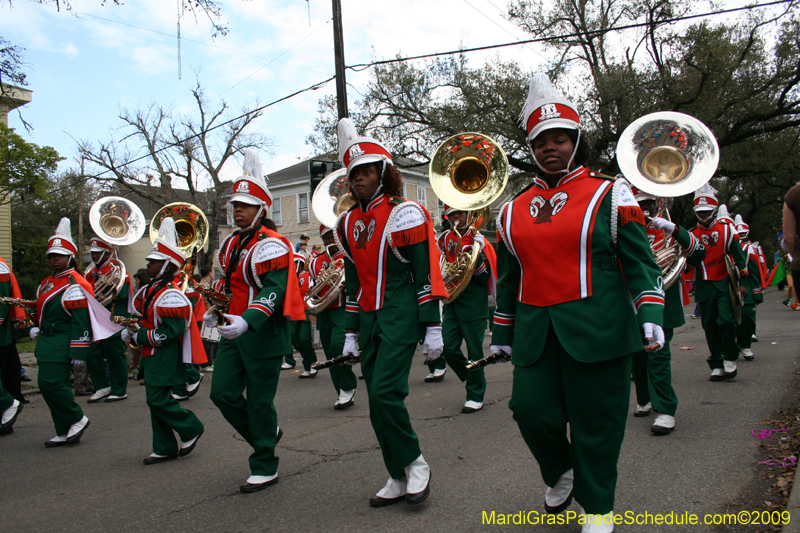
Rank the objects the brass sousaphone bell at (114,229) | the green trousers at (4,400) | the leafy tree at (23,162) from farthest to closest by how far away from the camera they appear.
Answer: the leafy tree at (23,162) → the brass sousaphone bell at (114,229) → the green trousers at (4,400)

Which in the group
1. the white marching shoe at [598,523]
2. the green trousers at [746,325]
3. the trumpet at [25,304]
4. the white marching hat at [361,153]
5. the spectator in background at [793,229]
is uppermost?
the white marching hat at [361,153]

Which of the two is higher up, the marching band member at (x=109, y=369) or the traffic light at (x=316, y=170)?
the traffic light at (x=316, y=170)

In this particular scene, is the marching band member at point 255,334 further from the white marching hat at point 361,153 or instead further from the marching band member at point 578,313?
the marching band member at point 578,313

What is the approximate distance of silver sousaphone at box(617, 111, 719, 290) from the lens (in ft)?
16.9

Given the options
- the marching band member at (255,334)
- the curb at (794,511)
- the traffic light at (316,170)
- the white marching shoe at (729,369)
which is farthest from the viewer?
the traffic light at (316,170)

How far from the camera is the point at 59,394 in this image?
563 cm

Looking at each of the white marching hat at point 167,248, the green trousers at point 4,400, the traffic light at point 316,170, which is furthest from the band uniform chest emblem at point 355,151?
the traffic light at point 316,170

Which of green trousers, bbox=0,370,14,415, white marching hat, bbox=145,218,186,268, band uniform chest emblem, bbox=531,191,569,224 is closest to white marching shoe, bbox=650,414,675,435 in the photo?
band uniform chest emblem, bbox=531,191,569,224

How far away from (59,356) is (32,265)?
18.0m

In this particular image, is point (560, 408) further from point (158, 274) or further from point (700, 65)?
point (700, 65)

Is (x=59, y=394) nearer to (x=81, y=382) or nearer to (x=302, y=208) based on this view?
(x=81, y=382)

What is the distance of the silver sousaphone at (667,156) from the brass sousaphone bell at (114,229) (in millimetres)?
6850

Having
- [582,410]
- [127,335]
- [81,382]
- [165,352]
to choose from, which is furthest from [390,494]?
[81,382]

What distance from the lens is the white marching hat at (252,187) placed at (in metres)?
4.45
